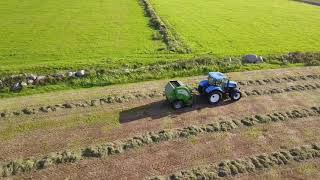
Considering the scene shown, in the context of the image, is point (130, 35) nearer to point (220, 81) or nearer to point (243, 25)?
point (243, 25)

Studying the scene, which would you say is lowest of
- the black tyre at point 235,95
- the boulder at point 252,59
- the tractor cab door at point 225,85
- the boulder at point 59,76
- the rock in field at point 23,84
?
the rock in field at point 23,84

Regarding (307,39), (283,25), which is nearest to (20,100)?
(307,39)

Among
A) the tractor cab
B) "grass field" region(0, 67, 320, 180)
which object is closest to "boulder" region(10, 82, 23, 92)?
"grass field" region(0, 67, 320, 180)

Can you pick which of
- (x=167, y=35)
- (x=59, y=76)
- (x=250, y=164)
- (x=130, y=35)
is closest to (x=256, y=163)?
(x=250, y=164)

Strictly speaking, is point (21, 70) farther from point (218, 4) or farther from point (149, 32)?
point (218, 4)

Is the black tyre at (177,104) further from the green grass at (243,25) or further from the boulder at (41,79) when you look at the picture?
the green grass at (243,25)

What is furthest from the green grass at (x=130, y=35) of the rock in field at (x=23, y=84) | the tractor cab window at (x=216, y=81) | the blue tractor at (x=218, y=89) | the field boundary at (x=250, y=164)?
the field boundary at (x=250, y=164)
